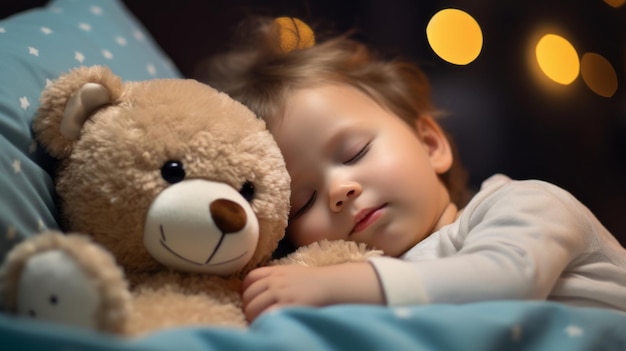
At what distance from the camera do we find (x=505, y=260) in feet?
2.59

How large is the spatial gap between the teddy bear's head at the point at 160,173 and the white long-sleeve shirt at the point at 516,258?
0.17 m

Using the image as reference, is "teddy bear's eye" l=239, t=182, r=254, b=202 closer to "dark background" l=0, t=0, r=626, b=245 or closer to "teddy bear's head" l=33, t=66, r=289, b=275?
"teddy bear's head" l=33, t=66, r=289, b=275

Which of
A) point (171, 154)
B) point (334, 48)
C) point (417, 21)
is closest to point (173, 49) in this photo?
point (334, 48)

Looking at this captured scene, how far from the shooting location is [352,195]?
1.04 m

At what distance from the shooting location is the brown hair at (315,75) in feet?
3.93

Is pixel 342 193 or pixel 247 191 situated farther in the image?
pixel 342 193

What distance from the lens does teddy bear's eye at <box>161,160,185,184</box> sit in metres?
0.77

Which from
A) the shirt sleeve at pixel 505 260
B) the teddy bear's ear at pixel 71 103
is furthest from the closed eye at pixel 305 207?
the teddy bear's ear at pixel 71 103

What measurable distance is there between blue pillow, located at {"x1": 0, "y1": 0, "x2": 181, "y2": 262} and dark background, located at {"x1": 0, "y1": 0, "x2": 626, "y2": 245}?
30 cm

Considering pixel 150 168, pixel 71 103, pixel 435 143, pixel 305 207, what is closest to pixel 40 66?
pixel 71 103

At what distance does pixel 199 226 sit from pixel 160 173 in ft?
0.27

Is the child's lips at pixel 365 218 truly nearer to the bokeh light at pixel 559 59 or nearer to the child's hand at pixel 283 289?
the child's hand at pixel 283 289

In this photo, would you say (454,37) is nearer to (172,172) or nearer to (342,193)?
(342,193)

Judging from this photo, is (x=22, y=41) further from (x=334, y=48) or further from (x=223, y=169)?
(x=334, y=48)
